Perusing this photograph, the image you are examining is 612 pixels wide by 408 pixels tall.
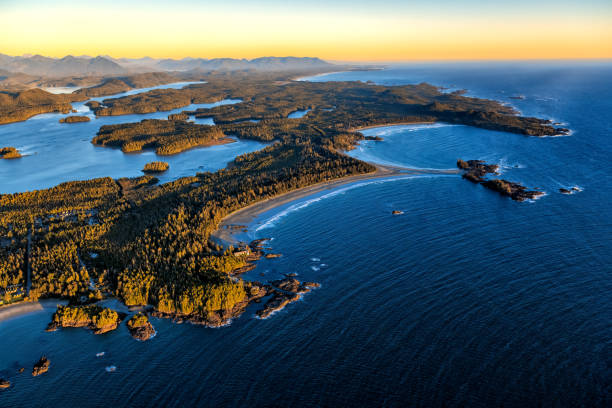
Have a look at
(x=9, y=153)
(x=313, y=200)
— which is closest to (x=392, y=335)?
(x=313, y=200)

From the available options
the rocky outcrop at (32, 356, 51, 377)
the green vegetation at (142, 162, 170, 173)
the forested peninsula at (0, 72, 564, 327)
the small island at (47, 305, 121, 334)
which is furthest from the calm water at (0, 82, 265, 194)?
the rocky outcrop at (32, 356, 51, 377)

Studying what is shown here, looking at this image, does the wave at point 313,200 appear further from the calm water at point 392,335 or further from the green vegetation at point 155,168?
the green vegetation at point 155,168

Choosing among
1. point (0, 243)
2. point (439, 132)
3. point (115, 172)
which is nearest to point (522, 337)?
point (0, 243)

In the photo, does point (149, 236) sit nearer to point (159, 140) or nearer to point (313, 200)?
point (313, 200)

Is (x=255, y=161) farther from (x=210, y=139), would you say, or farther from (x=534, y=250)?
(x=534, y=250)

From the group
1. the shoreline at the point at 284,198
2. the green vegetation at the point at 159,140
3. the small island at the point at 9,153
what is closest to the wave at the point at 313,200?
the shoreline at the point at 284,198

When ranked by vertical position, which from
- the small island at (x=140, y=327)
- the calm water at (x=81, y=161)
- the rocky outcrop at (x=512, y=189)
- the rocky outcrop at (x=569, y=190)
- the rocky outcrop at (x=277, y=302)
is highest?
the rocky outcrop at (x=569, y=190)
